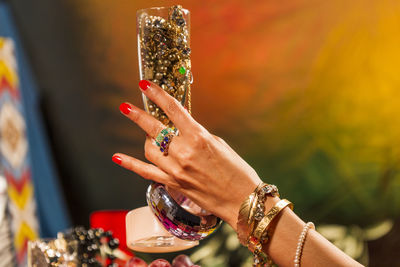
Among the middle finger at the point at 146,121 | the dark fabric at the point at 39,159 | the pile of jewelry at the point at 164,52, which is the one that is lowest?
the dark fabric at the point at 39,159

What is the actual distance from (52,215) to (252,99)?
42.4 inches

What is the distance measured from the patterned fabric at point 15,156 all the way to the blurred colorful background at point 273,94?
17 centimetres

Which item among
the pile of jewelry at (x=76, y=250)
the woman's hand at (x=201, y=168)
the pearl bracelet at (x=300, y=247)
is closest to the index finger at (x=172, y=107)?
the woman's hand at (x=201, y=168)

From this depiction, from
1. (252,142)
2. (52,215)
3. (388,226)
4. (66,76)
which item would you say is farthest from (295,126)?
(52,215)

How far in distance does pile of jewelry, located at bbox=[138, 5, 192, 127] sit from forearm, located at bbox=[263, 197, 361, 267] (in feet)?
0.94

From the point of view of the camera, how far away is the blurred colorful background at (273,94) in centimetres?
173

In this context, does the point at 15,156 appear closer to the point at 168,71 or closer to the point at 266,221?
the point at 168,71

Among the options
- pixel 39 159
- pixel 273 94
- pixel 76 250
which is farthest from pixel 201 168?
pixel 39 159

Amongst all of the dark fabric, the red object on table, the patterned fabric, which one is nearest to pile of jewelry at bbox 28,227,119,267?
the red object on table

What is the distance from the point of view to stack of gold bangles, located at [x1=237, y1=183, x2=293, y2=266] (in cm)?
68

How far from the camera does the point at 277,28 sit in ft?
5.82

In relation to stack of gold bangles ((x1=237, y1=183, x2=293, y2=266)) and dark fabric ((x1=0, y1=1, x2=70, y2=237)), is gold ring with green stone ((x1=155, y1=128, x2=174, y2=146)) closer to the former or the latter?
stack of gold bangles ((x1=237, y1=183, x2=293, y2=266))

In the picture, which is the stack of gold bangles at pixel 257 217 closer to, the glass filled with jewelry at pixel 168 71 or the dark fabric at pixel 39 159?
the glass filled with jewelry at pixel 168 71

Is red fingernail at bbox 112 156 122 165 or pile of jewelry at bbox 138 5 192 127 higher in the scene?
pile of jewelry at bbox 138 5 192 127
